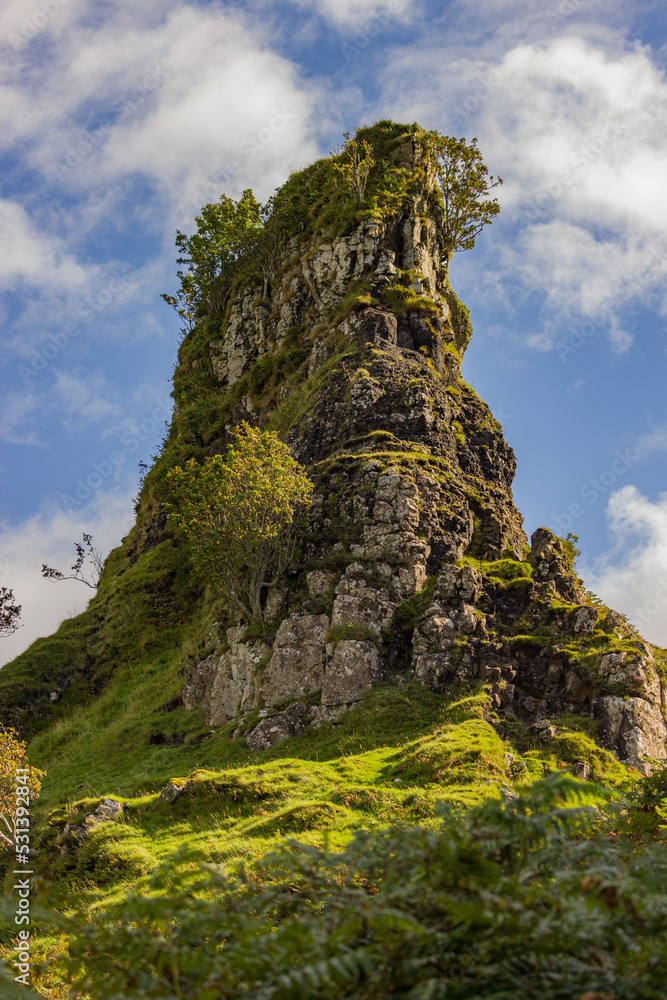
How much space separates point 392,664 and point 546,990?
21.1 meters

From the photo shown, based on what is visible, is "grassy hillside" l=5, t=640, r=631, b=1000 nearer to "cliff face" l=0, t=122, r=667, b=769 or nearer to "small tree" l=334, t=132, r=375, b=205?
"cliff face" l=0, t=122, r=667, b=769

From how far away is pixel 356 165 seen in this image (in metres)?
45.6

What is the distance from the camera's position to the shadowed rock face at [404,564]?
80.1 ft

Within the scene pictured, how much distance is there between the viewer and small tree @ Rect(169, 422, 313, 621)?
1114 inches

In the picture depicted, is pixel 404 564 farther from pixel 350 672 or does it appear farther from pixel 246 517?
pixel 246 517

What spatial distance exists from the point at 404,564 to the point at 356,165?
31.0m

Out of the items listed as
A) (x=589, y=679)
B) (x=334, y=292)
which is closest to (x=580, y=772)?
(x=589, y=679)

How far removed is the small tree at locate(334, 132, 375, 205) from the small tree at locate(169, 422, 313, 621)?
23312 mm

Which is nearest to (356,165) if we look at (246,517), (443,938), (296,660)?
(246,517)

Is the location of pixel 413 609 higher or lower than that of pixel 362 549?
lower

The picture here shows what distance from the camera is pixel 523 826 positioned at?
580 cm

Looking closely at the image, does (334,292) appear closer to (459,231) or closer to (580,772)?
(459,231)

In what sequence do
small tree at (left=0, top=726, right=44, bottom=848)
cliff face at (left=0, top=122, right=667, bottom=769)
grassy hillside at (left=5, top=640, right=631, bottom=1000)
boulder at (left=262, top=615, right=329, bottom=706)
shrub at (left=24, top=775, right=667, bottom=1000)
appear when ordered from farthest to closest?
boulder at (left=262, top=615, right=329, bottom=706) < cliff face at (left=0, top=122, right=667, bottom=769) < small tree at (left=0, top=726, right=44, bottom=848) < grassy hillside at (left=5, top=640, right=631, bottom=1000) < shrub at (left=24, top=775, right=667, bottom=1000)

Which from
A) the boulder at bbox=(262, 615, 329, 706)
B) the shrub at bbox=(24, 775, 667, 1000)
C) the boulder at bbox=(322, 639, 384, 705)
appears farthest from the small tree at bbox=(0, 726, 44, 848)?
the shrub at bbox=(24, 775, 667, 1000)
